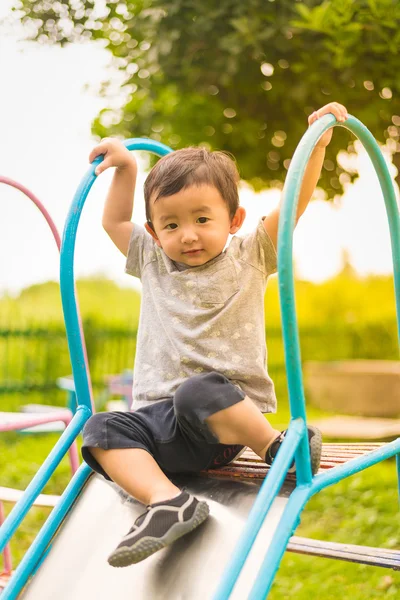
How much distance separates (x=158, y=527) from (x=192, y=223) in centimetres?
74

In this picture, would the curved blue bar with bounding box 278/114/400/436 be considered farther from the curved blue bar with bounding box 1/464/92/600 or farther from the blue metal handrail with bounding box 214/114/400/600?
the curved blue bar with bounding box 1/464/92/600

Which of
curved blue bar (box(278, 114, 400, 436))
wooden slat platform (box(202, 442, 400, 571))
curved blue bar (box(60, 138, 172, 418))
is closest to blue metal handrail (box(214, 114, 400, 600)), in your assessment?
curved blue bar (box(278, 114, 400, 436))

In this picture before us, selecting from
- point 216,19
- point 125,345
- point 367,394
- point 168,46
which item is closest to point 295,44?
point 216,19

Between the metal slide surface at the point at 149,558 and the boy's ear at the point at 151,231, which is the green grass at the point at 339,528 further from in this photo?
the boy's ear at the point at 151,231

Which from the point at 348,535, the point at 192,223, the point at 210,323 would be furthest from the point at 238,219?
the point at 348,535

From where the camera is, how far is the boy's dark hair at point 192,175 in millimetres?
1820

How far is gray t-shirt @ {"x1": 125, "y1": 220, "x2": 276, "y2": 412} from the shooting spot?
1.84 metres

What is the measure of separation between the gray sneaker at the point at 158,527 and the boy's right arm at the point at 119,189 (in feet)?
2.66

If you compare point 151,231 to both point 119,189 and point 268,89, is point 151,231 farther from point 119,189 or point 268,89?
point 268,89

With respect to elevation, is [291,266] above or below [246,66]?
below

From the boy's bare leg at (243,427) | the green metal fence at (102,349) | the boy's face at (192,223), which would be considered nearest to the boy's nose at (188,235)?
the boy's face at (192,223)

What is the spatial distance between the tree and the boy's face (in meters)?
1.58

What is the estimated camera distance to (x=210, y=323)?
6.07 ft

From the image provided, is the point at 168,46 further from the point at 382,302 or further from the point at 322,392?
the point at 382,302
